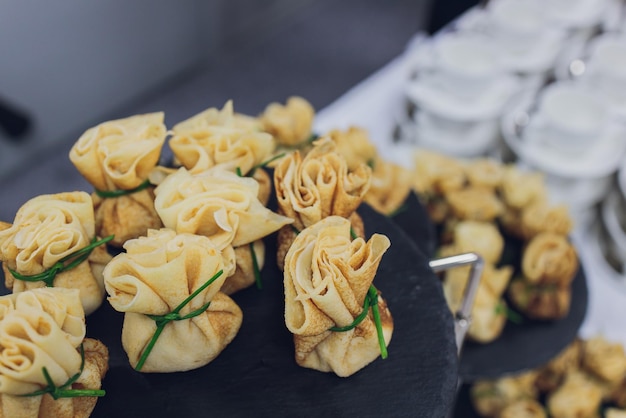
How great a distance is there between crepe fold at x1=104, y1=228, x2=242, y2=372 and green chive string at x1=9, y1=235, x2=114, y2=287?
75mm

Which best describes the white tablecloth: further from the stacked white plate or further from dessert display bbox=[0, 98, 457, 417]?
dessert display bbox=[0, 98, 457, 417]

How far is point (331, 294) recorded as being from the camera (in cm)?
55

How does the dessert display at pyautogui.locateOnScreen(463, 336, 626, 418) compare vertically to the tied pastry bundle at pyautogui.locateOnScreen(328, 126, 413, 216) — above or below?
below

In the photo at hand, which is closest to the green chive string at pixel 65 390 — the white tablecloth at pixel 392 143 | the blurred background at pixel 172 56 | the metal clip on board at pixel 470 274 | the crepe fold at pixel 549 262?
the metal clip on board at pixel 470 274

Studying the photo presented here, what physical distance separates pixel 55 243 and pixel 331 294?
0.87ft

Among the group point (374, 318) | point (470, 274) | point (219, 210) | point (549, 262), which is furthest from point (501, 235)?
point (219, 210)

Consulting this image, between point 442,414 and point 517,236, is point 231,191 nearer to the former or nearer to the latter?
point 442,414

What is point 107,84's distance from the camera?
175 cm

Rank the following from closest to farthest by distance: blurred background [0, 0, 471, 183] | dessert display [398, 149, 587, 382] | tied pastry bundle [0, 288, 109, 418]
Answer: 1. tied pastry bundle [0, 288, 109, 418]
2. dessert display [398, 149, 587, 382]
3. blurred background [0, 0, 471, 183]

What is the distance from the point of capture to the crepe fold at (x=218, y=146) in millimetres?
679

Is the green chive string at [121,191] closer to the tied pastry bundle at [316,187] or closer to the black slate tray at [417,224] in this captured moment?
the tied pastry bundle at [316,187]

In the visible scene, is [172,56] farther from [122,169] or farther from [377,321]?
[377,321]

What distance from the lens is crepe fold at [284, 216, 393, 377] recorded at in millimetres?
552

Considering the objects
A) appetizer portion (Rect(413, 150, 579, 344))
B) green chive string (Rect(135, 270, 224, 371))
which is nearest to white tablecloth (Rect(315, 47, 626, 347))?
appetizer portion (Rect(413, 150, 579, 344))
